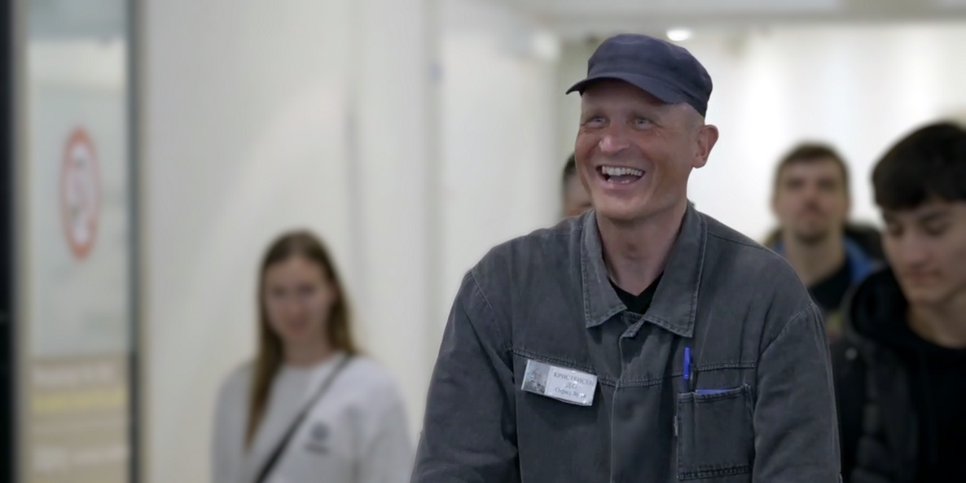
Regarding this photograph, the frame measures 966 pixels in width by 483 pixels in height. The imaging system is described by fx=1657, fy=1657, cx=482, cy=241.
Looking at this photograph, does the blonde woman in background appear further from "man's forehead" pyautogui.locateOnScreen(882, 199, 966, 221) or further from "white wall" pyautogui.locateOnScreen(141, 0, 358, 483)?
"man's forehead" pyautogui.locateOnScreen(882, 199, 966, 221)

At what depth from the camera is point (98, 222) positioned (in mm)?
5883

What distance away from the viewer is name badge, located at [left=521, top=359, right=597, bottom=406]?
208 cm

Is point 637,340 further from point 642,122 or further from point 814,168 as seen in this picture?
point 814,168

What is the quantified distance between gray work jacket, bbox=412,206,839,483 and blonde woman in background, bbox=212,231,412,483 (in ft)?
8.81

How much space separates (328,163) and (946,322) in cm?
423

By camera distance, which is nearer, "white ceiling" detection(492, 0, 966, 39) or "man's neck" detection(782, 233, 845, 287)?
"man's neck" detection(782, 233, 845, 287)

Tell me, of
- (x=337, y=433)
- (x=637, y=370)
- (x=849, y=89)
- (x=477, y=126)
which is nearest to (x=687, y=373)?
(x=637, y=370)

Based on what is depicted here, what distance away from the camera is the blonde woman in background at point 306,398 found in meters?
4.86

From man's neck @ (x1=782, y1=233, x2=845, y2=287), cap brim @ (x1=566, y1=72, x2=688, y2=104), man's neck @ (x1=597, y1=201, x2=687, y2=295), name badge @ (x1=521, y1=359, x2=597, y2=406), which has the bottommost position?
name badge @ (x1=521, y1=359, x2=597, y2=406)

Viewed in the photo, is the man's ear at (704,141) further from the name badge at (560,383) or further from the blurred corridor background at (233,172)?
the blurred corridor background at (233,172)

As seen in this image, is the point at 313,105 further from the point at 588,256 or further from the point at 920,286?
the point at 588,256

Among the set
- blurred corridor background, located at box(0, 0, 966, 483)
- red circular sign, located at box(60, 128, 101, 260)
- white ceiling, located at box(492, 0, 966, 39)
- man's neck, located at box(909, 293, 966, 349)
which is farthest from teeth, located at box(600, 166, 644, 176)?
white ceiling, located at box(492, 0, 966, 39)

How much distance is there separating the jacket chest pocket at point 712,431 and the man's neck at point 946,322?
1.91 m

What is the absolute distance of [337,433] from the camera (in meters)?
4.87
